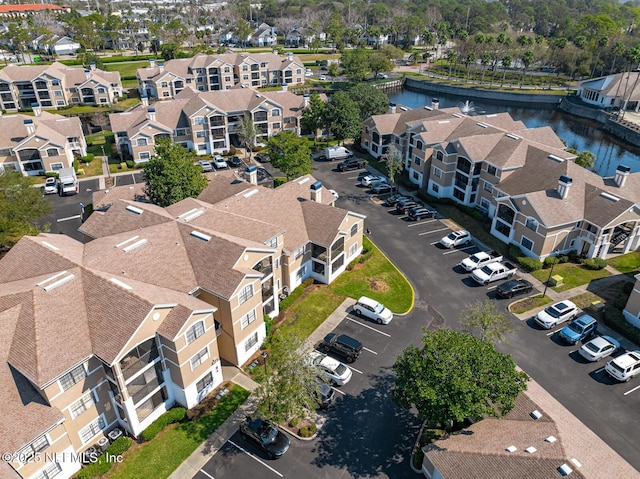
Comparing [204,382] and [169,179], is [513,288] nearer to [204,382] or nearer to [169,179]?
[204,382]

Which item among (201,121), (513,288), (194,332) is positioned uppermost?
(201,121)

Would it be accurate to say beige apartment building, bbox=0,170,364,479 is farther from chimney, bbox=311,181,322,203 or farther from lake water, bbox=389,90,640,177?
lake water, bbox=389,90,640,177

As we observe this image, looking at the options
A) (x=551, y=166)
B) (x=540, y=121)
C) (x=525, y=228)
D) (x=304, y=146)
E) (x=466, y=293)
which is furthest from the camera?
(x=540, y=121)

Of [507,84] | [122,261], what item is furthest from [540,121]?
[122,261]

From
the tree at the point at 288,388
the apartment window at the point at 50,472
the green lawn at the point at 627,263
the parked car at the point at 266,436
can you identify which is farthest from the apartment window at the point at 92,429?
the green lawn at the point at 627,263

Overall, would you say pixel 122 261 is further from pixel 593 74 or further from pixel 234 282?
pixel 593 74

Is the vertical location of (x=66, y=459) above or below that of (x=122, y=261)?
below

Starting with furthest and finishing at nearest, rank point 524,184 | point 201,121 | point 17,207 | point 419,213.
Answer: point 201,121 < point 419,213 < point 524,184 < point 17,207

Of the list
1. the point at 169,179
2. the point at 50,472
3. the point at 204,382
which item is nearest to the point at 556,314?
the point at 204,382
